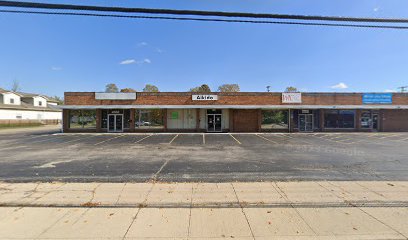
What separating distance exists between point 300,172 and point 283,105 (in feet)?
63.9

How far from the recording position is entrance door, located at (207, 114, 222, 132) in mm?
26031

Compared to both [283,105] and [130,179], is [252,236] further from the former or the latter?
[283,105]

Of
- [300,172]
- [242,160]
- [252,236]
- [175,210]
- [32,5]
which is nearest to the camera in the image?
[252,236]

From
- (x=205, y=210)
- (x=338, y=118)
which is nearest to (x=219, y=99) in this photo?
(x=338, y=118)

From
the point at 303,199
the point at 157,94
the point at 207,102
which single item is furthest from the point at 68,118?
the point at 303,199

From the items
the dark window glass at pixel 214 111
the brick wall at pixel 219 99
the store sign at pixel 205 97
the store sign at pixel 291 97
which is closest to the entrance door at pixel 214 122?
the dark window glass at pixel 214 111

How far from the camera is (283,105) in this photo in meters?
25.5

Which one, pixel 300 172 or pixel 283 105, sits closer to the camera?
pixel 300 172

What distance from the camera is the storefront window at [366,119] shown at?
26922 millimetres

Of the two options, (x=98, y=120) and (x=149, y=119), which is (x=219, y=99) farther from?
(x=98, y=120)

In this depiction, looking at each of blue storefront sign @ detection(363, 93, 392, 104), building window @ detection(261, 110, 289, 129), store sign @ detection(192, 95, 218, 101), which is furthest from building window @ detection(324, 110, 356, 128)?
store sign @ detection(192, 95, 218, 101)

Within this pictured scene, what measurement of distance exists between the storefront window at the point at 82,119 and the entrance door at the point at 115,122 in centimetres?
196

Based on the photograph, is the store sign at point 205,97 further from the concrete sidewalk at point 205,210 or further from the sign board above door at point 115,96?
the concrete sidewalk at point 205,210

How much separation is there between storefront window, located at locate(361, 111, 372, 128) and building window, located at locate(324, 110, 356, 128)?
1264 mm
